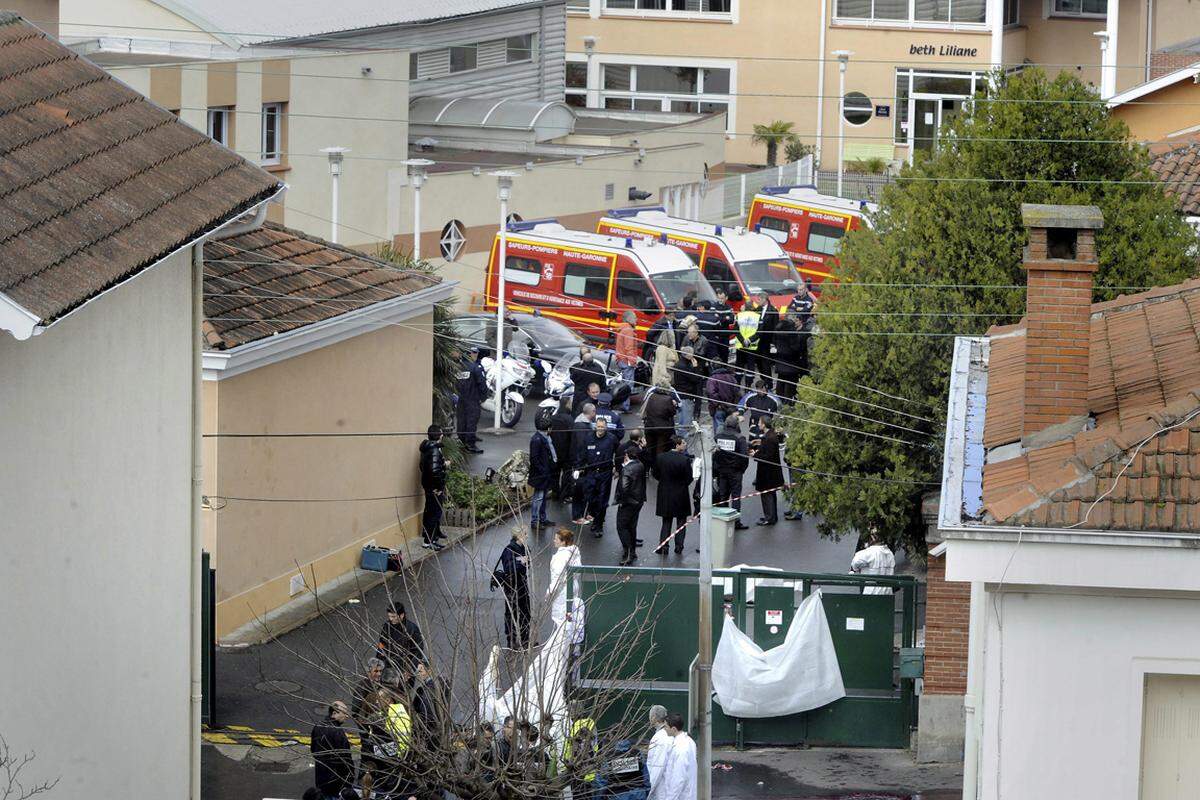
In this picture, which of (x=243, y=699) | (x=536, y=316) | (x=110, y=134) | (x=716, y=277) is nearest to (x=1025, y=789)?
(x=110, y=134)

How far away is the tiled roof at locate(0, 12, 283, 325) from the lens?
9.37 m

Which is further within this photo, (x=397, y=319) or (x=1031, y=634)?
(x=397, y=319)

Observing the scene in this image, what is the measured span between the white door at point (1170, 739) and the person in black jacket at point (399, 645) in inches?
207

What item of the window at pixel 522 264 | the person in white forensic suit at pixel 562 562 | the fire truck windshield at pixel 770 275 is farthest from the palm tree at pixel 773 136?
the person in white forensic suit at pixel 562 562

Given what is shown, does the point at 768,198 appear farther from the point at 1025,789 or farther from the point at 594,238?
the point at 1025,789

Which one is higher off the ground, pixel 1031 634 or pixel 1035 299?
pixel 1035 299

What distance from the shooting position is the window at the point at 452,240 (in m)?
33.5

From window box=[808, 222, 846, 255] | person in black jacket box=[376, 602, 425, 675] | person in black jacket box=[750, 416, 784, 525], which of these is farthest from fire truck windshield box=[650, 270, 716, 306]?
person in black jacket box=[376, 602, 425, 675]

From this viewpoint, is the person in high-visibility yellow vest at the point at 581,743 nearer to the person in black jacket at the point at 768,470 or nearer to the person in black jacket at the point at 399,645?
the person in black jacket at the point at 399,645

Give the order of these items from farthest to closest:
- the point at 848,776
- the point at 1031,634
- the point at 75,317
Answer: the point at 848,776 < the point at 75,317 < the point at 1031,634

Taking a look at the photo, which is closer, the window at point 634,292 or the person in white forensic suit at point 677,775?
the person in white forensic suit at point 677,775

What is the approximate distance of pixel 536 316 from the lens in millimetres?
31156

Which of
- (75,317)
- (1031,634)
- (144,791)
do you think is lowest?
(144,791)

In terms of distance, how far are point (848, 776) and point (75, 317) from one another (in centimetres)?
906
